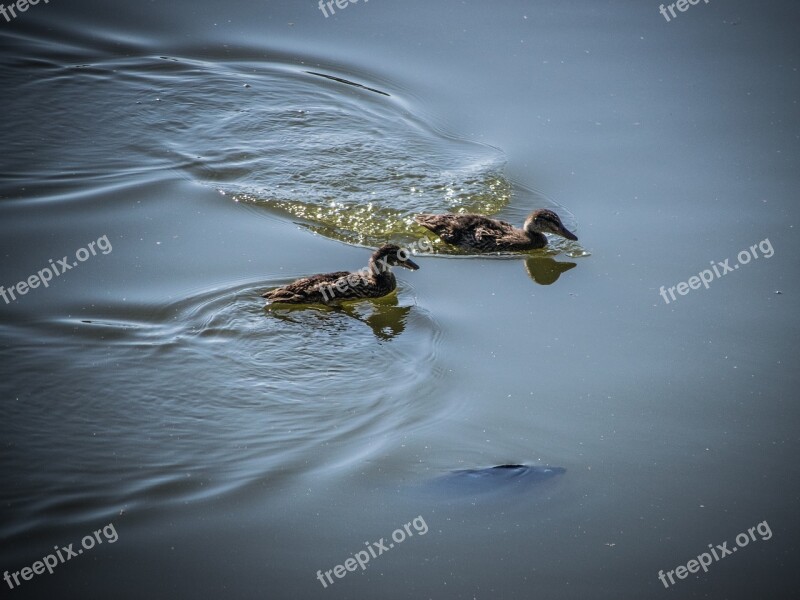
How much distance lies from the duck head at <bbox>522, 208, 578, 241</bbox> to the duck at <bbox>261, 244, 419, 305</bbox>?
4.30ft

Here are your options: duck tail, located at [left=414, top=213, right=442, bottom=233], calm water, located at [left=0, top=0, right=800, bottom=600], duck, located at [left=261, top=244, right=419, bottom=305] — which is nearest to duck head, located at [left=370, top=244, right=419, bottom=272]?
duck, located at [left=261, top=244, right=419, bottom=305]

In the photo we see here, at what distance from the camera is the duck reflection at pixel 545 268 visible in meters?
8.68

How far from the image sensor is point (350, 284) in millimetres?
7996

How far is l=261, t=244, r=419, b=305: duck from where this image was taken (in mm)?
7816

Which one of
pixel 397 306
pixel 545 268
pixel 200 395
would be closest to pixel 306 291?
pixel 397 306

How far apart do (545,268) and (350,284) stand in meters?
2.00

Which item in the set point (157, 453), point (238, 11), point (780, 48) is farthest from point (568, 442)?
point (238, 11)

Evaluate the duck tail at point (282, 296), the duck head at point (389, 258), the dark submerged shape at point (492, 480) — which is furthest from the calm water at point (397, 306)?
the duck head at point (389, 258)

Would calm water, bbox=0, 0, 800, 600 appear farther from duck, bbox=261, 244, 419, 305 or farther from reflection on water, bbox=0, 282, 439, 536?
duck, bbox=261, 244, 419, 305

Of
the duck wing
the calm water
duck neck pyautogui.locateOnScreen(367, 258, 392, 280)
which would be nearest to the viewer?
the calm water

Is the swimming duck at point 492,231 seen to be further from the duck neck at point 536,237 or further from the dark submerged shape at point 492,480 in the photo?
the dark submerged shape at point 492,480

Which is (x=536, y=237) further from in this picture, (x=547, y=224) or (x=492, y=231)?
(x=492, y=231)

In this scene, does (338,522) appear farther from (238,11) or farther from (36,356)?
(238,11)

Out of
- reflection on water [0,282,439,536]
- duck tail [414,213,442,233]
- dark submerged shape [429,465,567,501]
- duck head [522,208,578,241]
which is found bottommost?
dark submerged shape [429,465,567,501]
